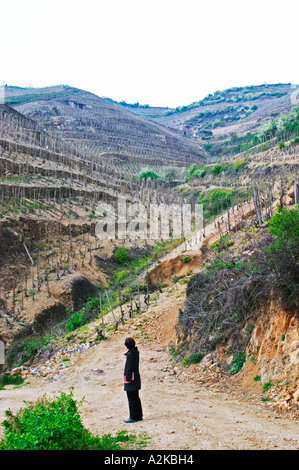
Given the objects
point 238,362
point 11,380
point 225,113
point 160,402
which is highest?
point 225,113

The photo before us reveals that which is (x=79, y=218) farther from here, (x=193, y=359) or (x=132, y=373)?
(x=132, y=373)

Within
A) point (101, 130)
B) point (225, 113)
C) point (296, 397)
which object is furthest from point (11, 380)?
point (225, 113)

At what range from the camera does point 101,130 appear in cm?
7169

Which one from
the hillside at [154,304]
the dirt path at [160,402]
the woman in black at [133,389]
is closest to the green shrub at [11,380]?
the hillside at [154,304]

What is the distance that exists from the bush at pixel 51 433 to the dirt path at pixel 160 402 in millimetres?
769

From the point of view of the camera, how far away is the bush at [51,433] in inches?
147

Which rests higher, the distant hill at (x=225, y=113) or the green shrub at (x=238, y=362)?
the distant hill at (x=225, y=113)

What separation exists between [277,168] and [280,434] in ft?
109

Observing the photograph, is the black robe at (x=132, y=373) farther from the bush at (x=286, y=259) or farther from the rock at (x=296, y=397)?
the bush at (x=286, y=259)

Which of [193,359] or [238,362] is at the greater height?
[238,362]

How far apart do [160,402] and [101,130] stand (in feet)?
228

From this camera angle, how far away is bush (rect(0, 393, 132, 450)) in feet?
12.2

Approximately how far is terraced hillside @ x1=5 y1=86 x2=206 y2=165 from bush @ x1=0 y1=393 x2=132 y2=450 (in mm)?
53527

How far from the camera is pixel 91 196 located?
30.4 m
